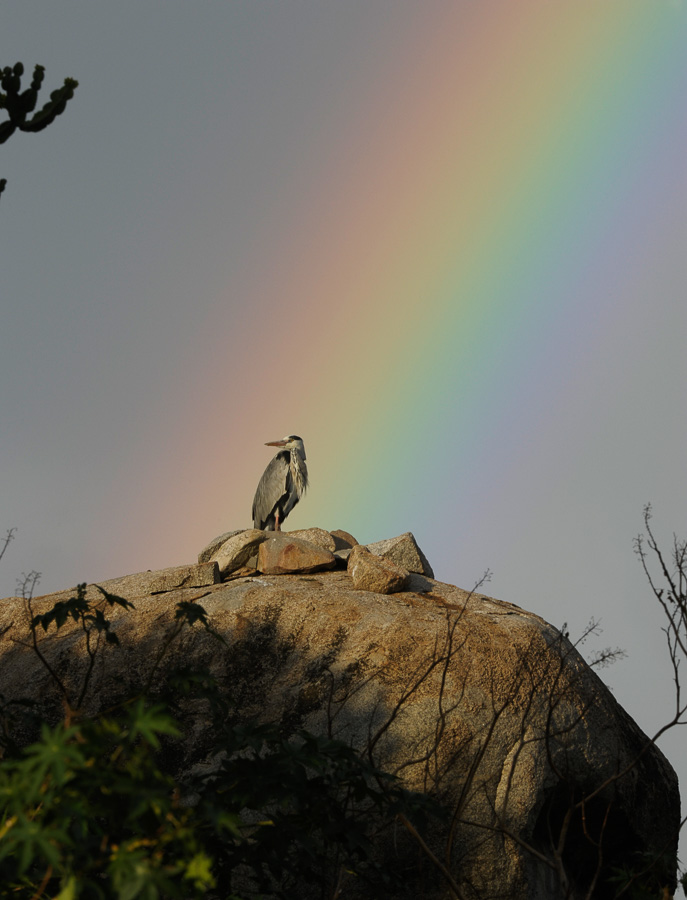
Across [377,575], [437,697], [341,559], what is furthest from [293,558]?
[437,697]

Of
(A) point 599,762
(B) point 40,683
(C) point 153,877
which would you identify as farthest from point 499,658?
(C) point 153,877

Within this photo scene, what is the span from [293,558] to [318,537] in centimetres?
81

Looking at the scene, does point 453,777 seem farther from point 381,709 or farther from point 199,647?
point 199,647

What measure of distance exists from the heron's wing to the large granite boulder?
6.91 meters

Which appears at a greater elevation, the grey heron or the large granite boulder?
the grey heron

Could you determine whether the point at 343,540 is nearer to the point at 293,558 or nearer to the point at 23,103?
the point at 293,558

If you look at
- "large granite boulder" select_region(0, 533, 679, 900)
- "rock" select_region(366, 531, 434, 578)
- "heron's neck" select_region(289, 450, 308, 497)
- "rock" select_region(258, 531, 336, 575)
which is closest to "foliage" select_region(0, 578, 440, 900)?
"large granite boulder" select_region(0, 533, 679, 900)

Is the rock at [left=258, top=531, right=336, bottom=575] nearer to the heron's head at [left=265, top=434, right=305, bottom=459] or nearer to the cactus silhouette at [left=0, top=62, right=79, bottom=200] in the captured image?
the cactus silhouette at [left=0, top=62, right=79, bottom=200]

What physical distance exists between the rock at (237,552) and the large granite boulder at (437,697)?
84cm

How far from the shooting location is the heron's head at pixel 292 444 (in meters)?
14.0

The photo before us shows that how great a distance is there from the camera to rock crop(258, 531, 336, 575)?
7.17 meters

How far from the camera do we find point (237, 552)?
754cm

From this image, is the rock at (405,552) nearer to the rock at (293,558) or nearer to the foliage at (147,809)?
the rock at (293,558)

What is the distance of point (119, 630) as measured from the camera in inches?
239
